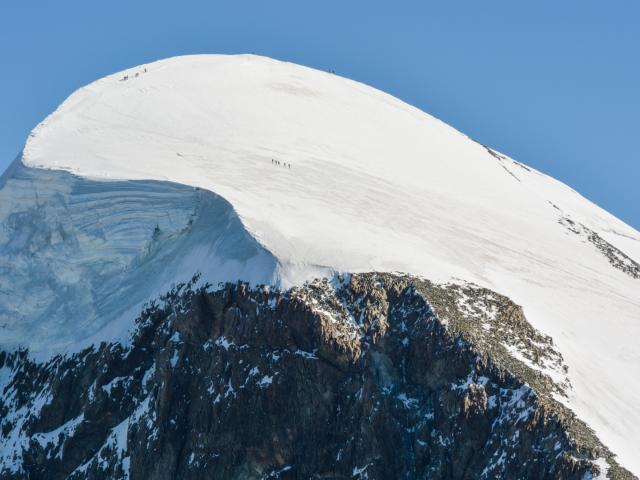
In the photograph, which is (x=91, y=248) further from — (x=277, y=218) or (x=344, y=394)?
(x=344, y=394)

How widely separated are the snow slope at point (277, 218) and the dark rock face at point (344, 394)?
2.73m

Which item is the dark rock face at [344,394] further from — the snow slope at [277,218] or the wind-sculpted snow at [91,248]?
the wind-sculpted snow at [91,248]

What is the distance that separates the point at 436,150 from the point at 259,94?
1459 centimetres

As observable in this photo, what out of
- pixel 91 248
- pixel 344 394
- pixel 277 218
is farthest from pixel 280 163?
pixel 344 394

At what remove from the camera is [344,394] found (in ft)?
327

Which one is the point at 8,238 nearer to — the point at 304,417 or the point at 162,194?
the point at 162,194

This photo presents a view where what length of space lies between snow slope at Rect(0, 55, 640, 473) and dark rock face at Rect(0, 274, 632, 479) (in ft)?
8.95

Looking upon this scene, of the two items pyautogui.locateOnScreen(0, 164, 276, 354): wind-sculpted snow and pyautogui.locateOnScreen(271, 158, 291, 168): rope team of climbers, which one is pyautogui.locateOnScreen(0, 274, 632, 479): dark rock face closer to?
pyautogui.locateOnScreen(0, 164, 276, 354): wind-sculpted snow

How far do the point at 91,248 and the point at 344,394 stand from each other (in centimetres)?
2817

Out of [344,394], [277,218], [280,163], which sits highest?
[280,163]

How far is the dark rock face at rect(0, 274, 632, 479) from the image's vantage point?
96562 mm

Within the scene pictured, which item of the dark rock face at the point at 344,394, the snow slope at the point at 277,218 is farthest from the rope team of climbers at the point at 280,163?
the dark rock face at the point at 344,394

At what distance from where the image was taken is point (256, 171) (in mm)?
124375

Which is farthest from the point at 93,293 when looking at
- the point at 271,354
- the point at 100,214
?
the point at 271,354
